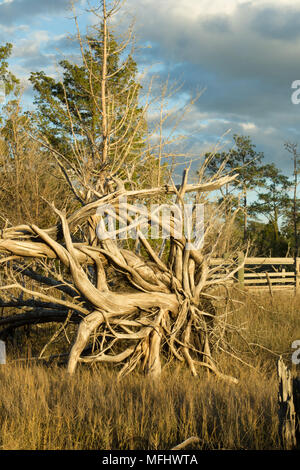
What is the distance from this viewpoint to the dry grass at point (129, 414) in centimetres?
411

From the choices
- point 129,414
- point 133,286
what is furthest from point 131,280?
point 129,414

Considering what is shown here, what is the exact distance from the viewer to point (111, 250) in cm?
655

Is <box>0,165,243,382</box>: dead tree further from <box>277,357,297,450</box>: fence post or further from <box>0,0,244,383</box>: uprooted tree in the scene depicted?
<box>277,357,297,450</box>: fence post

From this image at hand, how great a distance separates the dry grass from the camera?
4105 mm

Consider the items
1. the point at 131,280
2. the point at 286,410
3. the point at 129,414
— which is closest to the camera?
the point at 286,410

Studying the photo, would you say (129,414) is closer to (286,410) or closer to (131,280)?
(286,410)

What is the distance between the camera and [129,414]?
4.47 meters

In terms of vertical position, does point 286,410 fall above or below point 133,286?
below

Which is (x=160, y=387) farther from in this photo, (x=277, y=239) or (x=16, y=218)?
(x=277, y=239)

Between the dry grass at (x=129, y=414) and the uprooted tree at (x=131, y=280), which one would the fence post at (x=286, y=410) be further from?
the uprooted tree at (x=131, y=280)

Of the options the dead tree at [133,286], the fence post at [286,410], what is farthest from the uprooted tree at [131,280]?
the fence post at [286,410]

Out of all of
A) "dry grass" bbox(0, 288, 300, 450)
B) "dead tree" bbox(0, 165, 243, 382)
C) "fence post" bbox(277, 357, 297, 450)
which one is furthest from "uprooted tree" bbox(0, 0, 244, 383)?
"fence post" bbox(277, 357, 297, 450)
